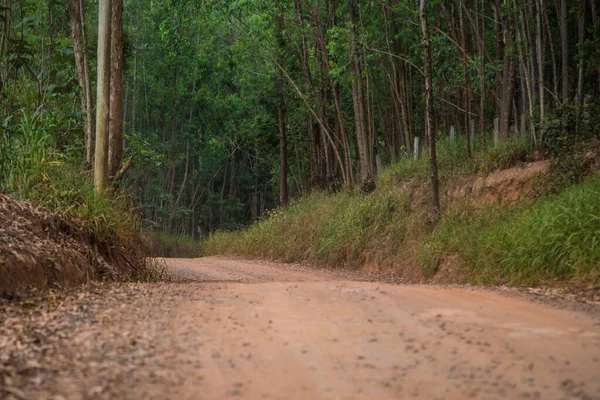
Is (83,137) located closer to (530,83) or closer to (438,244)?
(438,244)

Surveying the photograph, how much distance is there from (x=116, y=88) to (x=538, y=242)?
7.60 meters

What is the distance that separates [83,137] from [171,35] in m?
11.9

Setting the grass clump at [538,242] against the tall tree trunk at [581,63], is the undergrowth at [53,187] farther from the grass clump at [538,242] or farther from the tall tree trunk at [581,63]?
the tall tree trunk at [581,63]

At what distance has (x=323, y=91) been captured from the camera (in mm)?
23672

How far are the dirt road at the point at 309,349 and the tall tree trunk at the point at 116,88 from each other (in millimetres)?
5751

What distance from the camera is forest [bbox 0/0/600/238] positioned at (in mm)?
12289

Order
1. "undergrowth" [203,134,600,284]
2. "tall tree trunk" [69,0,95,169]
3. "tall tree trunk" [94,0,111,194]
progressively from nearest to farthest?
"undergrowth" [203,134,600,284]
"tall tree trunk" [94,0,111,194]
"tall tree trunk" [69,0,95,169]

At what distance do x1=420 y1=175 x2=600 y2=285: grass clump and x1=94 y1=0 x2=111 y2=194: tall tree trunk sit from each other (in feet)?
19.8

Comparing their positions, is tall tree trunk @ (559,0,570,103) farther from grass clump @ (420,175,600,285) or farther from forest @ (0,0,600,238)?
grass clump @ (420,175,600,285)

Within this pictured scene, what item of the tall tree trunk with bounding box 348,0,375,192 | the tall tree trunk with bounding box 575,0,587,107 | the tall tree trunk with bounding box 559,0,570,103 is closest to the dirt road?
the tall tree trunk with bounding box 575,0,587,107

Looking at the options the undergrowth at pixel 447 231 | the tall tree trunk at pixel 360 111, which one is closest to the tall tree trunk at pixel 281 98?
the tall tree trunk at pixel 360 111

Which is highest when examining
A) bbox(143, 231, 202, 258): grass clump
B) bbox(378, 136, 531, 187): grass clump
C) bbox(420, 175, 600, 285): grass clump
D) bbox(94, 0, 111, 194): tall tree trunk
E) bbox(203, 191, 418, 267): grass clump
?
bbox(94, 0, 111, 194): tall tree trunk

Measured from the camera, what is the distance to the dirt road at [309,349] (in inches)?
155

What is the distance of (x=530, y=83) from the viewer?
598 inches
